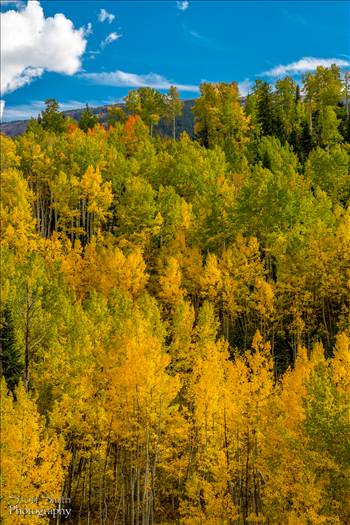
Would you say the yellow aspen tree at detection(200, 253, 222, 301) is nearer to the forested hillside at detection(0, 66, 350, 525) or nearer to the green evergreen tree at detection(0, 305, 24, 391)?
the forested hillside at detection(0, 66, 350, 525)

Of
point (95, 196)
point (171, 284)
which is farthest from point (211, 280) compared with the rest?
point (95, 196)

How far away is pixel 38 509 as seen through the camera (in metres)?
28.9

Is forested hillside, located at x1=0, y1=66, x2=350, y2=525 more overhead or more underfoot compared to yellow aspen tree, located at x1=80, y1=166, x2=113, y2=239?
more underfoot

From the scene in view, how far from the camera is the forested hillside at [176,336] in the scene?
30281mm

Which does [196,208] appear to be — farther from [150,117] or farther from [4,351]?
[150,117]

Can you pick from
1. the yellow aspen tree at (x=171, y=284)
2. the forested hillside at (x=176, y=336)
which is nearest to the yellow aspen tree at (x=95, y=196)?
the forested hillside at (x=176, y=336)

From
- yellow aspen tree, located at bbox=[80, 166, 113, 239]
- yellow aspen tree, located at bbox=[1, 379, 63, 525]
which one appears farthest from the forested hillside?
yellow aspen tree, located at bbox=[80, 166, 113, 239]

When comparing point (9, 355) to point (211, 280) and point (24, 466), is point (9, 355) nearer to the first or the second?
point (24, 466)

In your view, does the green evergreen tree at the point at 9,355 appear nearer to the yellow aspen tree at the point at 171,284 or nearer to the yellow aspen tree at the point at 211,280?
the yellow aspen tree at the point at 171,284

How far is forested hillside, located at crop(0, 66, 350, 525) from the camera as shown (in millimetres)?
30281

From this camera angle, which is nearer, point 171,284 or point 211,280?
point 211,280

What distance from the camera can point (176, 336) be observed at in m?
43.1

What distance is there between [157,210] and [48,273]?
1889cm

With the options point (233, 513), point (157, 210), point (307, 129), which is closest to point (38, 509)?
point (233, 513)
